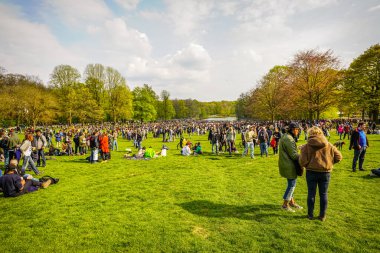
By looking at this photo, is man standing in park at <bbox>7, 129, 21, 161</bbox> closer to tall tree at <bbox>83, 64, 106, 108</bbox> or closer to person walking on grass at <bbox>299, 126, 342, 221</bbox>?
person walking on grass at <bbox>299, 126, 342, 221</bbox>

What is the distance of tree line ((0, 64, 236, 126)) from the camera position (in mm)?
39344

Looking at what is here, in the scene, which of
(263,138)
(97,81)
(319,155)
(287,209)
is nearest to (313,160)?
(319,155)

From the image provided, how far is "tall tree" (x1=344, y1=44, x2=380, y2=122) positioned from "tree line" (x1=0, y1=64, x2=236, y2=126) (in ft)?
165

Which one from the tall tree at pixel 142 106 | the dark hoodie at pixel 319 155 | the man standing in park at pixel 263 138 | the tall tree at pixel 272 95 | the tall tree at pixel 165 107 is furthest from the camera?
the tall tree at pixel 165 107

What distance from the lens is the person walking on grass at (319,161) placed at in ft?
14.8

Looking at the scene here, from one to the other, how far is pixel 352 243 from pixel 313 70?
36869mm

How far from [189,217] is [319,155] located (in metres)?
Answer: 3.44

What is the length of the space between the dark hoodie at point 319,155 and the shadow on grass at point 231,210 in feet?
5.32

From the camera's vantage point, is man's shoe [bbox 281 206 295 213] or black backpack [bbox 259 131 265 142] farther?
black backpack [bbox 259 131 265 142]

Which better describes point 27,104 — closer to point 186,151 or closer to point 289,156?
point 186,151

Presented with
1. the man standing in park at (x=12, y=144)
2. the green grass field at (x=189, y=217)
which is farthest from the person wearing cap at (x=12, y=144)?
the green grass field at (x=189, y=217)

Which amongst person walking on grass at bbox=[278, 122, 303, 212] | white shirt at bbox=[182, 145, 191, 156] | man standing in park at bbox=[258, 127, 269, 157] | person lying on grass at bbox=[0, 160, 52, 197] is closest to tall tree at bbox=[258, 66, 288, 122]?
man standing in park at bbox=[258, 127, 269, 157]

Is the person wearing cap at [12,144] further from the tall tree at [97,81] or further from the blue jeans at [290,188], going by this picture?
the tall tree at [97,81]

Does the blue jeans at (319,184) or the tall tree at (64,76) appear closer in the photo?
the blue jeans at (319,184)
